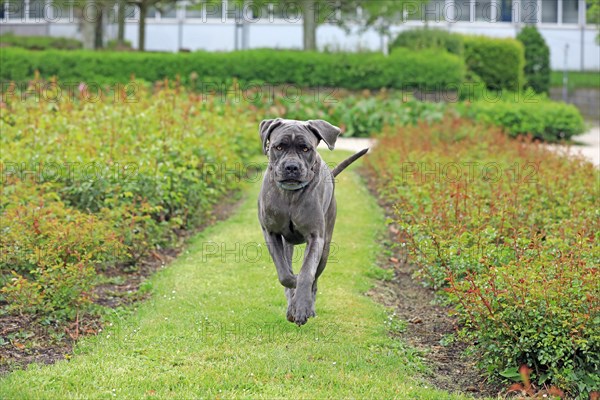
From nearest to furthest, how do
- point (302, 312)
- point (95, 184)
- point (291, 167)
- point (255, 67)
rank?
point (302, 312) → point (291, 167) → point (95, 184) → point (255, 67)

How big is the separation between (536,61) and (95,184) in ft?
73.1

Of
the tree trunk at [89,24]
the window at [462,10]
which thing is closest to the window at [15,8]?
the tree trunk at [89,24]

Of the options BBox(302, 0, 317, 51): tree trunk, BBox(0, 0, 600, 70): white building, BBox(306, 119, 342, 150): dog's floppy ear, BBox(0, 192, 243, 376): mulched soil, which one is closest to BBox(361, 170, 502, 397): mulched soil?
BBox(306, 119, 342, 150): dog's floppy ear

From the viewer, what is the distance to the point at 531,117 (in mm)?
20375

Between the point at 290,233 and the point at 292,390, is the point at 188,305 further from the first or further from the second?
the point at 292,390

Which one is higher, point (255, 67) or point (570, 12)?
point (570, 12)

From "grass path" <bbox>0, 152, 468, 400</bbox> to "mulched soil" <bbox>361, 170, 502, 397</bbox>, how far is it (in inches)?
7.3

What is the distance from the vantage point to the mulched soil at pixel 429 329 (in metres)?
5.98

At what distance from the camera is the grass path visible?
548 centimetres

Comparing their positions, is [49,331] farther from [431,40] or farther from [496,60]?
[496,60]

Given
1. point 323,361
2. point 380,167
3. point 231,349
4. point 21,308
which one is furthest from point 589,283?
point 380,167

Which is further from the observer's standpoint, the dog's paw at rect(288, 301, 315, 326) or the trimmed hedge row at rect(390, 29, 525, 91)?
the trimmed hedge row at rect(390, 29, 525, 91)

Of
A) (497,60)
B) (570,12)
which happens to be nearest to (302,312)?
(497,60)

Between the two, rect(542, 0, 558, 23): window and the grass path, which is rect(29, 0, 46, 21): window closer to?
rect(542, 0, 558, 23): window
